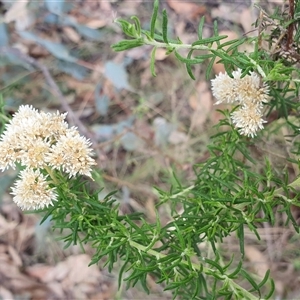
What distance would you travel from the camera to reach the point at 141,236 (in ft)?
4.48

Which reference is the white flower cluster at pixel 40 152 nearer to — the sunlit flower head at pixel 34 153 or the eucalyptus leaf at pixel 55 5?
the sunlit flower head at pixel 34 153

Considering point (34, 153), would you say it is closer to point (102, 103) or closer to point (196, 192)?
point (196, 192)

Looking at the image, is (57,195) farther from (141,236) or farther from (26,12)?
(26,12)

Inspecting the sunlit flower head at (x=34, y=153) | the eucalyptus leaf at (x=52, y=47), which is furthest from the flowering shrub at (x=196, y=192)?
the eucalyptus leaf at (x=52, y=47)

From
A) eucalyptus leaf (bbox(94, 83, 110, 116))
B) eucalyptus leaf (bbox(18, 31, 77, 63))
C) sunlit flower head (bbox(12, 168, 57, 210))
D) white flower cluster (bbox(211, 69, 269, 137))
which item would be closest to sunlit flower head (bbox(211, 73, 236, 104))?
white flower cluster (bbox(211, 69, 269, 137))

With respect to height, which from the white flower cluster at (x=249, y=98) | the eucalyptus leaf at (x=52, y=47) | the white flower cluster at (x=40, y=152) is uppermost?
the white flower cluster at (x=249, y=98)

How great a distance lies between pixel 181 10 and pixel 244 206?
2.18 metres

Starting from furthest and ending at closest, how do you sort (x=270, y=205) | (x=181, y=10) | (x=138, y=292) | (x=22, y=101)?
(x=181, y=10), (x=22, y=101), (x=138, y=292), (x=270, y=205)

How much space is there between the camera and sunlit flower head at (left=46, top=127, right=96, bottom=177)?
1.21 metres

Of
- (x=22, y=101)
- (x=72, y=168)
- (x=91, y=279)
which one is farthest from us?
(x=22, y=101)

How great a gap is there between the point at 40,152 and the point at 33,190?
0.10 m

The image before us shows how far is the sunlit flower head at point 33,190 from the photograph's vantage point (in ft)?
4.04

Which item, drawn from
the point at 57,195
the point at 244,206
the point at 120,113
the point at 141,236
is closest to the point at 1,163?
the point at 57,195

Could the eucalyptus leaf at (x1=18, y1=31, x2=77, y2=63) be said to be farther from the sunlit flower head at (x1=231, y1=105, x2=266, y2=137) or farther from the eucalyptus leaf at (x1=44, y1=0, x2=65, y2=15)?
the sunlit flower head at (x1=231, y1=105, x2=266, y2=137)
